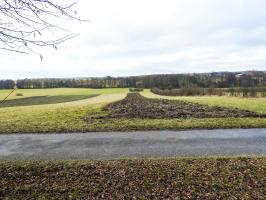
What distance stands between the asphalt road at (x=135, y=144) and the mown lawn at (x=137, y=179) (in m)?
1.28

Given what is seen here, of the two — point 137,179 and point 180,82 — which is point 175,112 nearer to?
point 137,179

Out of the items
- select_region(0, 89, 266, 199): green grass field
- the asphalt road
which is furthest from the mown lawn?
the asphalt road

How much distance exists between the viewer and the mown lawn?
18.5ft

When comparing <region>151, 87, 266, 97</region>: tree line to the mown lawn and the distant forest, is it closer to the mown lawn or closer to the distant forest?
the distant forest

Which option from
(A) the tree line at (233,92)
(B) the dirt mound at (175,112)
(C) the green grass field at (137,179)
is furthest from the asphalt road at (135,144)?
(A) the tree line at (233,92)

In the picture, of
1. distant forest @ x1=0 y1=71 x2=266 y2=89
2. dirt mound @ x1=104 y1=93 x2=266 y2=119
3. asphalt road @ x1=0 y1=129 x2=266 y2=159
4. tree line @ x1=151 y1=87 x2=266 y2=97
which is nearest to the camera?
asphalt road @ x1=0 y1=129 x2=266 y2=159

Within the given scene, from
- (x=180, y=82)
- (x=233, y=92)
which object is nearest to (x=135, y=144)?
(x=233, y=92)

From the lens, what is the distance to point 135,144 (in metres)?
10.2

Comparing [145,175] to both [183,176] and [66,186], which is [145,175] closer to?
[183,176]

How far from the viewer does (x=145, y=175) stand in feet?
21.2

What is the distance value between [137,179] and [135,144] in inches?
154

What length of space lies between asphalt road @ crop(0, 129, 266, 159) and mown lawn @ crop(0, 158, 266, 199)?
1.28 metres

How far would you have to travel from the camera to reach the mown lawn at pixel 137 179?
18.5ft

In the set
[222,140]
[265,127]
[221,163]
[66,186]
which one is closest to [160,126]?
[222,140]
